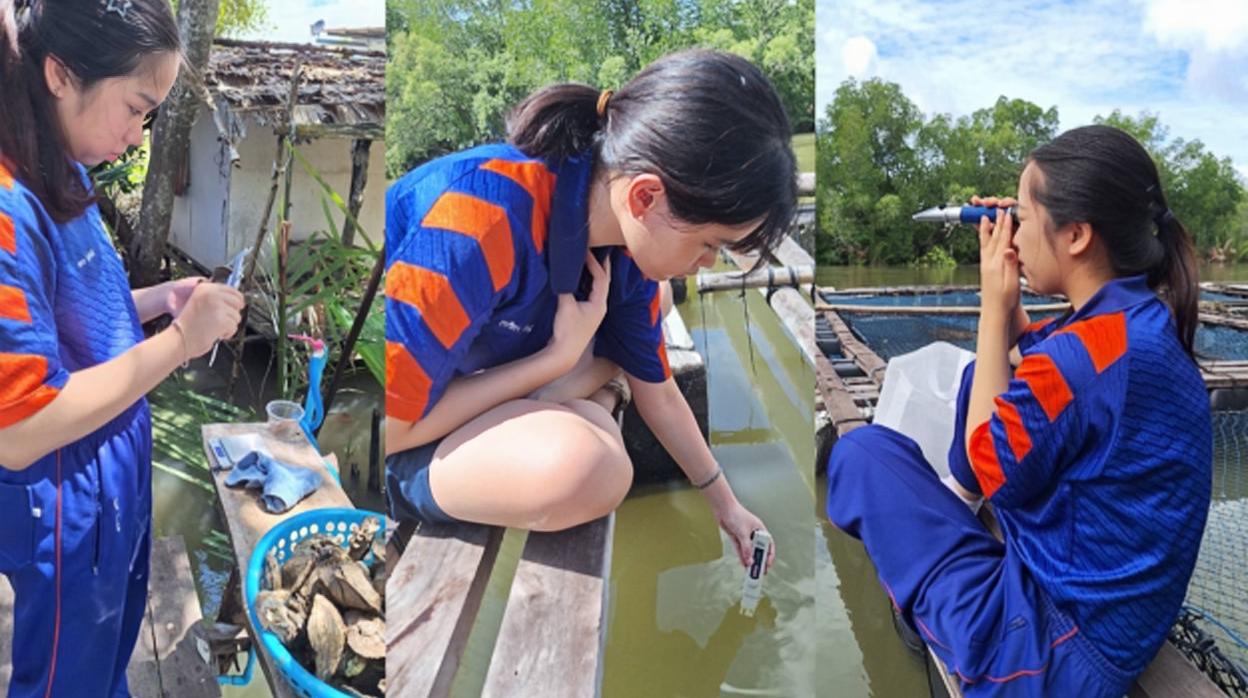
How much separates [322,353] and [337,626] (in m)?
0.41

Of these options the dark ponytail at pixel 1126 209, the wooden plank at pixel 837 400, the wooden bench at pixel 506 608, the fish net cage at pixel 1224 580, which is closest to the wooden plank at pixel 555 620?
the wooden bench at pixel 506 608

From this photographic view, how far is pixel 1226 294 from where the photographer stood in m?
1.92

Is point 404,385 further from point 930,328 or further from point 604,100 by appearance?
point 930,328

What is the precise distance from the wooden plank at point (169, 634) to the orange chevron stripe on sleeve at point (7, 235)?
496mm

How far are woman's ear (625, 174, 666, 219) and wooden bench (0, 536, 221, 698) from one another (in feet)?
2.68

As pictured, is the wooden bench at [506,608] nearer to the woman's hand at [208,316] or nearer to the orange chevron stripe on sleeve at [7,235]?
the woman's hand at [208,316]

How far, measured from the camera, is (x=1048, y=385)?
1.41m

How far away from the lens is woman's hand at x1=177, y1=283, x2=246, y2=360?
118 centimetres

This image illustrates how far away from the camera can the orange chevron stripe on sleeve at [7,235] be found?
99 cm

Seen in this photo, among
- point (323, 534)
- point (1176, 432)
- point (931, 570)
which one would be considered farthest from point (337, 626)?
point (1176, 432)

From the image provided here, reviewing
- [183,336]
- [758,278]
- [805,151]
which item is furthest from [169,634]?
[805,151]

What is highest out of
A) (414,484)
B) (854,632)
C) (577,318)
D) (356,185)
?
(356,185)

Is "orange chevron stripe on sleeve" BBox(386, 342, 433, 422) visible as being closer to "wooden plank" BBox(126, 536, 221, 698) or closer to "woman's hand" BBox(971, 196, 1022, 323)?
"wooden plank" BBox(126, 536, 221, 698)

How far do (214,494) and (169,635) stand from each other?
21cm
